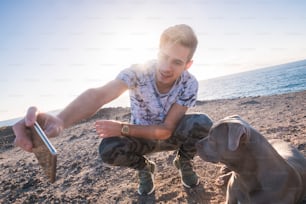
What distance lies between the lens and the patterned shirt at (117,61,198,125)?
3.81 m

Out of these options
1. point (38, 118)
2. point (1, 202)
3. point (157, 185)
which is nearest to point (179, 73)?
point (157, 185)

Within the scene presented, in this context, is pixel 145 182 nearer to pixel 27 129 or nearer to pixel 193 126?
pixel 193 126

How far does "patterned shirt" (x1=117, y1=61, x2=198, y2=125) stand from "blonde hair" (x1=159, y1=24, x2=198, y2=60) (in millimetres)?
349

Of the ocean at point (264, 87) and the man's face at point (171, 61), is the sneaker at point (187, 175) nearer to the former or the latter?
the man's face at point (171, 61)

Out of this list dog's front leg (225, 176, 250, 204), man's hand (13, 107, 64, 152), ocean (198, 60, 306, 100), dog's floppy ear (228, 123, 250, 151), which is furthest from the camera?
ocean (198, 60, 306, 100)

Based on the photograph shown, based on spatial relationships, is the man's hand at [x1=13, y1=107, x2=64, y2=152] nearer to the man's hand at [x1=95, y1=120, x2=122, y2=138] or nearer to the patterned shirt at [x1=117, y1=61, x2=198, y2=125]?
the man's hand at [x1=95, y1=120, x2=122, y2=138]

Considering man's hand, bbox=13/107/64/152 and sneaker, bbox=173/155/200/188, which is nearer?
man's hand, bbox=13/107/64/152

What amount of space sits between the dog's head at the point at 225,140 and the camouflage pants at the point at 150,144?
477mm

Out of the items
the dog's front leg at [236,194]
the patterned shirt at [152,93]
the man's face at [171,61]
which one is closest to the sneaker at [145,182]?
the patterned shirt at [152,93]

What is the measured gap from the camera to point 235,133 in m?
2.86

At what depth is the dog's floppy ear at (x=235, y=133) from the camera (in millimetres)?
2812

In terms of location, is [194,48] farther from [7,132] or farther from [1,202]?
[7,132]

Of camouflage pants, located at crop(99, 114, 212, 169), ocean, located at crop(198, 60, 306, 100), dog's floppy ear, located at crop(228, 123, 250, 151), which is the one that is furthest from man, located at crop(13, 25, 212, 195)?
ocean, located at crop(198, 60, 306, 100)

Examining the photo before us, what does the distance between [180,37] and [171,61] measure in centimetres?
31
